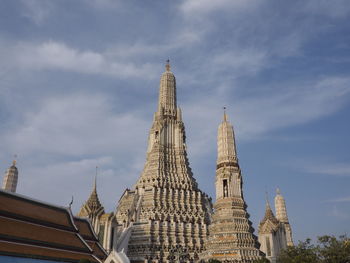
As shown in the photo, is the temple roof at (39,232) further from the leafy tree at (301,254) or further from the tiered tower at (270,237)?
the tiered tower at (270,237)

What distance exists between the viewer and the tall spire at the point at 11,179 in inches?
3452

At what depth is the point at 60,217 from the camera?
37.7 m

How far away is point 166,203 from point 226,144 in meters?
15.0

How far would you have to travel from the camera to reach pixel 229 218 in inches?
1706

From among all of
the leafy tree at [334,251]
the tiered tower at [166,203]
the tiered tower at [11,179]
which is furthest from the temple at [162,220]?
the tiered tower at [11,179]

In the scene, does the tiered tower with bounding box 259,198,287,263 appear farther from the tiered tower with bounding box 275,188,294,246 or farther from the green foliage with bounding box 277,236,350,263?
the green foliage with bounding box 277,236,350,263

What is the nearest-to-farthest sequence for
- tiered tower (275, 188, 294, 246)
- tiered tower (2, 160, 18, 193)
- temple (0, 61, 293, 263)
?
1. temple (0, 61, 293, 263)
2. tiered tower (275, 188, 294, 246)
3. tiered tower (2, 160, 18, 193)

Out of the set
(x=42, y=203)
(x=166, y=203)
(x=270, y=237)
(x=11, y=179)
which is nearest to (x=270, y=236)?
(x=270, y=237)

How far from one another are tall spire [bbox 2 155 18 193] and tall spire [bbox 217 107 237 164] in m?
61.5

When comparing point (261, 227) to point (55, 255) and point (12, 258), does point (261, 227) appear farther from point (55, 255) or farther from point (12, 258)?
point (12, 258)

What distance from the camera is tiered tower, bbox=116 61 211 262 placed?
5175 centimetres

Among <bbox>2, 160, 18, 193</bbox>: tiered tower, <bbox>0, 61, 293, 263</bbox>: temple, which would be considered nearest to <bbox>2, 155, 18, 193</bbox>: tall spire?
<bbox>2, 160, 18, 193</bbox>: tiered tower

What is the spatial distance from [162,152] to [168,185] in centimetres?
662

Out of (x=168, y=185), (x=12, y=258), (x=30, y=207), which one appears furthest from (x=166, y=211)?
(x=12, y=258)
